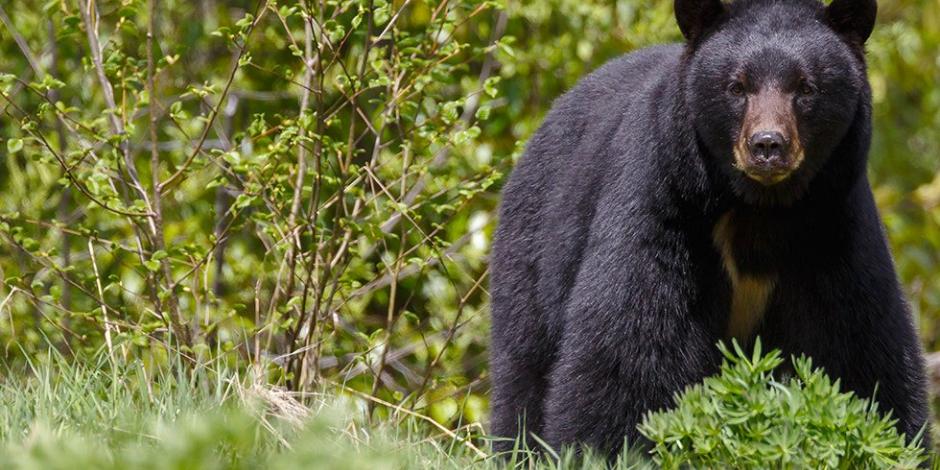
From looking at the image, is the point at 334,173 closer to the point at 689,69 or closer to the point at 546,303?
the point at 546,303

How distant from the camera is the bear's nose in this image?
460 cm

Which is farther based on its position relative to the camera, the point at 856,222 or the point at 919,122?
the point at 919,122

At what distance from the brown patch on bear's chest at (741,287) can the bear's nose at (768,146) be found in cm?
43

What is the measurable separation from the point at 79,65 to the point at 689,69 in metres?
4.24

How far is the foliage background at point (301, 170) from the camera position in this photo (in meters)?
5.54

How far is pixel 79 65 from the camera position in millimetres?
8195

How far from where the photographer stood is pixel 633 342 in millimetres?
4898

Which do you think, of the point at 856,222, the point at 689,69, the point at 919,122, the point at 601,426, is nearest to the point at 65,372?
the point at 601,426

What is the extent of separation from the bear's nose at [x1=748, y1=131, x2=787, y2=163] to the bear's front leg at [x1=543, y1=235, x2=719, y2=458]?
459mm

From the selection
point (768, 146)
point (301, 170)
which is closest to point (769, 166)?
point (768, 146)

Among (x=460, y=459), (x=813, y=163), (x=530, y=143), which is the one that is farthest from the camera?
(x=530, y=143)

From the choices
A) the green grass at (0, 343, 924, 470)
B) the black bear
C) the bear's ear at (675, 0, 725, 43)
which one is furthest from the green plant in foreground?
the bear's ear at (675, 0, 725, 43)

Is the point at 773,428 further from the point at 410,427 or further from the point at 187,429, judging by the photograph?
the point at 187,429

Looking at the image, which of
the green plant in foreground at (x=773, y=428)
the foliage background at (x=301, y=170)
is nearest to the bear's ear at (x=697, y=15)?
the foliage background at (x=301, y=170)
